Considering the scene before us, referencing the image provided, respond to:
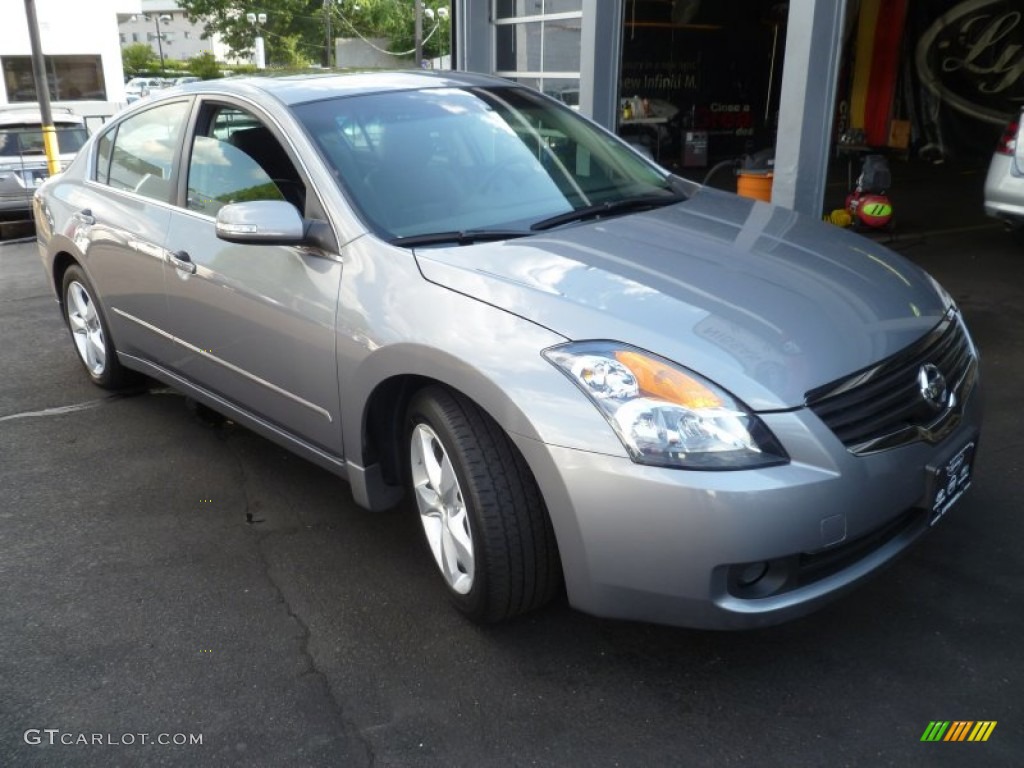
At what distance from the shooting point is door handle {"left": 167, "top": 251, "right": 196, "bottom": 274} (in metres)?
3.82

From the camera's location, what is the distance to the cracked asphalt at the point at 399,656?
2.47 metres

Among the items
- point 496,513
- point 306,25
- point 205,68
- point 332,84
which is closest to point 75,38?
point 205,68

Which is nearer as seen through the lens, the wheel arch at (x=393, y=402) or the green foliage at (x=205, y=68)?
the wheel arch at (x=393, y=402)

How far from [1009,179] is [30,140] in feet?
39.8

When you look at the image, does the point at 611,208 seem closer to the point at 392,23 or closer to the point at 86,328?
the point at 86,328

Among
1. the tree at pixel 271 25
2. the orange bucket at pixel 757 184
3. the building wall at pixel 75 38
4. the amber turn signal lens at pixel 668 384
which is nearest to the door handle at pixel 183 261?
the amber turn signal lens at pixel 668 384

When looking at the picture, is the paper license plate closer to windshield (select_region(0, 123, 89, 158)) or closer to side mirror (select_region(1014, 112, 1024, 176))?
side mirror (select_region(1014, 112, 1024, 176))

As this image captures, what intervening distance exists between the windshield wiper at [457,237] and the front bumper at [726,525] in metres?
0.85

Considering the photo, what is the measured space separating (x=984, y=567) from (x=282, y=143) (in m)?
2.84

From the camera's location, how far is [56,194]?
5148mm

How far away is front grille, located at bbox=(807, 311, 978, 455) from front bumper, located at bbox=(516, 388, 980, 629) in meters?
0.05

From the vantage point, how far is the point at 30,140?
13.1 m

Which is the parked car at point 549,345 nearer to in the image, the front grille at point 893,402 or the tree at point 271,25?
A: the front grille at point 893,402

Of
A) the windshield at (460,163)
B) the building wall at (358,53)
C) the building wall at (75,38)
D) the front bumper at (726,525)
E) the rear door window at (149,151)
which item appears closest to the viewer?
the front bumper at (726,525)
